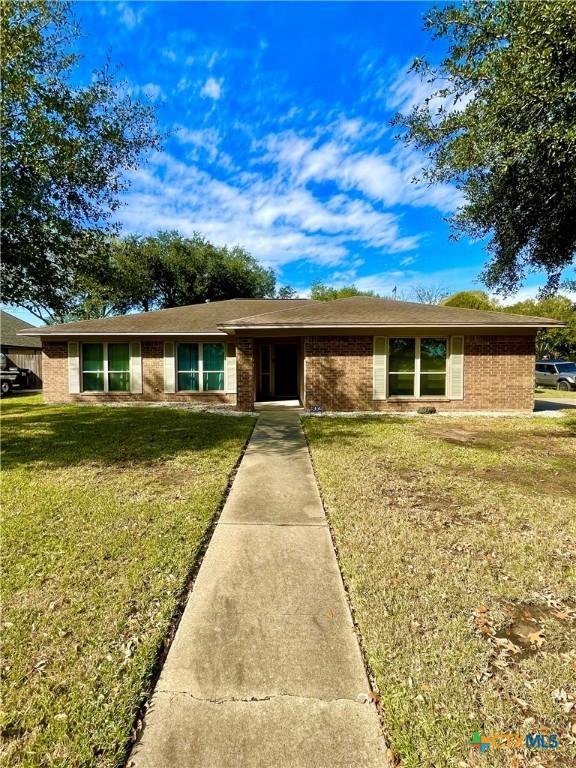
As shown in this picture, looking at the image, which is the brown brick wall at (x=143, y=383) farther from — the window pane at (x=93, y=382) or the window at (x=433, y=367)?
the window at (x=433, y=367)

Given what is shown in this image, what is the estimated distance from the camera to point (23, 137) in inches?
251

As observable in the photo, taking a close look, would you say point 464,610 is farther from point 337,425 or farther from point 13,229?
point 13,229

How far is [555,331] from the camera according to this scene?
33188 mm

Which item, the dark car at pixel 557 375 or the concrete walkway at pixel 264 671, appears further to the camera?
the dark car at pixel 557 375

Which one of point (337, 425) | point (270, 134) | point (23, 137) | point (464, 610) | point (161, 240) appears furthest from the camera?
point (161, 240)

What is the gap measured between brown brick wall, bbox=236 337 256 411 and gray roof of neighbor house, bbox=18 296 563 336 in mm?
600

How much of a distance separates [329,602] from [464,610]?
98cm

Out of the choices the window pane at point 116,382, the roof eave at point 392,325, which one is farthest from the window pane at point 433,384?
the window pane at point 116,382

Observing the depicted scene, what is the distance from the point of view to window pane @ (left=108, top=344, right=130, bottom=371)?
14250 mm

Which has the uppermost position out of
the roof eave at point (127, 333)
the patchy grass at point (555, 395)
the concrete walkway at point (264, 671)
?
the roof eave at point (127, 333)

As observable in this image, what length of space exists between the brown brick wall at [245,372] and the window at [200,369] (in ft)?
7.36

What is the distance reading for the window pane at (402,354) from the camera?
39.4 ft

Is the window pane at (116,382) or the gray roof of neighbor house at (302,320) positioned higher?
the gray roof of neighbor house at (302,320)

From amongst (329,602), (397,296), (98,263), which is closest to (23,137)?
(98,263)
